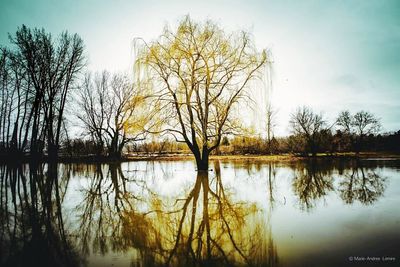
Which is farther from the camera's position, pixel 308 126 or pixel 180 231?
pixel 308 126

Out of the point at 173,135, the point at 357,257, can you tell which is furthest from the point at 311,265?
the point at 173,135

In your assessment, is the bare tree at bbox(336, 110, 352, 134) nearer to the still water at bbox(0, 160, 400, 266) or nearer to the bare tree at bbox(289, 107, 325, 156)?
the bare tree at bbox(289, 107, 325, 156)

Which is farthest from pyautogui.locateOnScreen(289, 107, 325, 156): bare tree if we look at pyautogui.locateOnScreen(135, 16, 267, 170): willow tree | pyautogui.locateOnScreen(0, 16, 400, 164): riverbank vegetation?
pyautogui.locateOnScreen(135, 16, 267, 170): willow tree

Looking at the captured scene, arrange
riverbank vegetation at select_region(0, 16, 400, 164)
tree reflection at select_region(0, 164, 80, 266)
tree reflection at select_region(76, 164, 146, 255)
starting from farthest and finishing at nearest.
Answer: riverbank vegetation at select_region(0, 16, 400, 164) < tree reflection at select_region(76, 164, 146, 255) < tree reflection at select_region(0, 164, 80, 266)

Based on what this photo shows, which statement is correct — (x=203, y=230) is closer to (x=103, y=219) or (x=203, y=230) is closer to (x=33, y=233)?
(x=103, y=219)


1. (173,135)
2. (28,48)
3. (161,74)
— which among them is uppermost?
(28,48)

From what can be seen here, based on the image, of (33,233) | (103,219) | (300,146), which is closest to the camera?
(33,233)

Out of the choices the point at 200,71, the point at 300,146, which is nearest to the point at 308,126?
the point at 300,146

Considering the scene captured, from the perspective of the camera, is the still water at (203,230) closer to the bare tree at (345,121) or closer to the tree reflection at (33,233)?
the tree reflection at (33,233)

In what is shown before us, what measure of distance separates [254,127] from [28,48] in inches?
766

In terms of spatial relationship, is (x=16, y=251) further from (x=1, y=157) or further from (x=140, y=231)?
(x=1, y=157)

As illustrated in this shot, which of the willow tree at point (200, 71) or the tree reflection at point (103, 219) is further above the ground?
the willow tree at point (200, 71)

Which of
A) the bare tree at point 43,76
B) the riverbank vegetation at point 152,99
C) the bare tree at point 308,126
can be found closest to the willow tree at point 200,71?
the riverbank vegetation at point 152,99

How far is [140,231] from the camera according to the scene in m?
4.52
